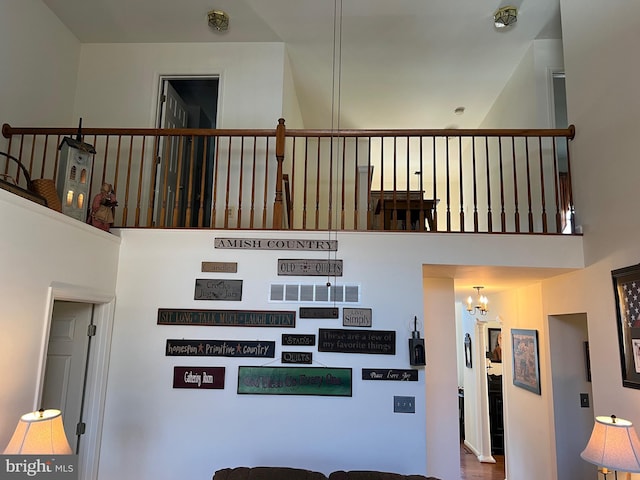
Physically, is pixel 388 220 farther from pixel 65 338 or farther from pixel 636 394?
pixel 65 338

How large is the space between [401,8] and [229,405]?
13.6ft

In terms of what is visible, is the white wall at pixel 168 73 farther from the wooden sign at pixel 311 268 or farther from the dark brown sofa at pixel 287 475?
the dark brown sofa at pixel 287 475

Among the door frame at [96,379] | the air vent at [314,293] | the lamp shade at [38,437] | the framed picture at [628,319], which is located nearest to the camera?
the lamp shade at [38,437]

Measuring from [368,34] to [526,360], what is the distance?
4036 mm

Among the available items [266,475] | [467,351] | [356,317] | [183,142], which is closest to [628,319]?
[356,317]

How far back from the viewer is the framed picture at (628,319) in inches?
105

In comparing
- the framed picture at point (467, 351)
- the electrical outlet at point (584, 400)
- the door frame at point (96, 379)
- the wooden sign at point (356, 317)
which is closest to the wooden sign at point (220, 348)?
the door frame at point (96, 379)

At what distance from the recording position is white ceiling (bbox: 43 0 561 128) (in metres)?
4.43

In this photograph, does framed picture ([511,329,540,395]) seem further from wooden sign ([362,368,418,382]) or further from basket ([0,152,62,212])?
basket ([0,152,62,212])

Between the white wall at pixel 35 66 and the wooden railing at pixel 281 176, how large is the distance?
0.27m

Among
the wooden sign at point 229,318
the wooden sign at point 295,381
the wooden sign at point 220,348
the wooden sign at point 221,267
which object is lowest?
the wooden sign at point 295,381

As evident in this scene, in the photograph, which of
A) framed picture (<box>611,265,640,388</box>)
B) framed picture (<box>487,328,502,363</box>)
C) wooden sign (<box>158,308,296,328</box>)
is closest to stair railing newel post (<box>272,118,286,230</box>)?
wooden sign (<box>158,308,296,328</box>)

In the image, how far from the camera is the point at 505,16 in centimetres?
446

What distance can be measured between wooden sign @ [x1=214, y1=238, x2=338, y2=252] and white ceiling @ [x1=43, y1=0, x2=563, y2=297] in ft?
3.36
